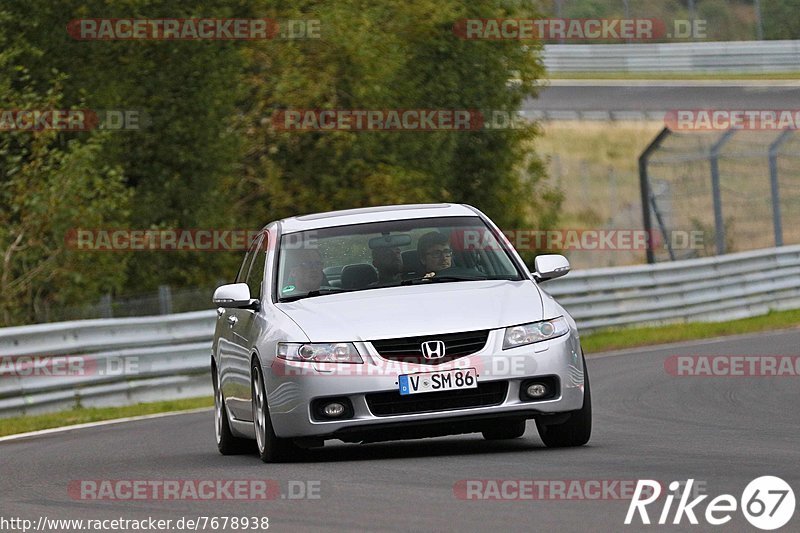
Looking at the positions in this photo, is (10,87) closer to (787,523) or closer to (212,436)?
(212,436)

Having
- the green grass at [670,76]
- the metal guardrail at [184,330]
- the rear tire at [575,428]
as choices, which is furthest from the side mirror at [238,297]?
the green grass at [670,76]

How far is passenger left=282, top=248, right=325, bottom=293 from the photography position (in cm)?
1104

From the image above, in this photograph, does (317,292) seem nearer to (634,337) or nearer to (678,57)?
(634,337)

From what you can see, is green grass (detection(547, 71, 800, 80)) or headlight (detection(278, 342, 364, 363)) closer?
headlight (detection(278, 342, 364, 363))

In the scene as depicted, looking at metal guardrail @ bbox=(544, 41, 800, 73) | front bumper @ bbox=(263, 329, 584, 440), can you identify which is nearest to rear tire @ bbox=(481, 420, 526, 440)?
front bumper @ bbox=(263, 329, 584, 440)

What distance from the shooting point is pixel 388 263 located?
1109 centimetres

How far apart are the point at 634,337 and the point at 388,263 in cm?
1373

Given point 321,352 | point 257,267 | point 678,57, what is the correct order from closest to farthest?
1. point 321,352
2. point 257,267
3. point 678,57

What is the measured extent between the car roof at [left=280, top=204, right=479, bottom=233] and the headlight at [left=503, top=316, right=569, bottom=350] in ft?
5.29

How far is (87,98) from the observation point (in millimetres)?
27000

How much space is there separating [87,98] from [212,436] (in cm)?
1380

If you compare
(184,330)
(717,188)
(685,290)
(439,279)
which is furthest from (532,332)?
(717,188)

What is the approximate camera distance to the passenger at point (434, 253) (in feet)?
36.4

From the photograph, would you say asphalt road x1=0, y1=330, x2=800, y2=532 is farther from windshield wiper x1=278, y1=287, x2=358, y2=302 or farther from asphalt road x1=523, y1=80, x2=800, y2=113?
asphalt road x1=523, y1=80, x2=800, y2=113
